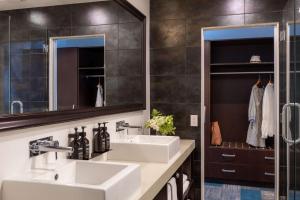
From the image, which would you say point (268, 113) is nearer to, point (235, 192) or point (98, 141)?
point (235, 192)

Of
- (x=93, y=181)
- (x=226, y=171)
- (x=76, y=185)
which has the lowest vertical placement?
(x=226, y=171)

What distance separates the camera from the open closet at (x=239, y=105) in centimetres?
424

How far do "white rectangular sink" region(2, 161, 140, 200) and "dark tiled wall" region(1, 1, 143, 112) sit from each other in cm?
36

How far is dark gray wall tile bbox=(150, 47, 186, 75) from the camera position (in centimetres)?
310

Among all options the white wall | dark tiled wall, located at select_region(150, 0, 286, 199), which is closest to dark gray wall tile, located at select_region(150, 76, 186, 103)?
dark tiled wall, located at select_region(150, 0, 286, 199)

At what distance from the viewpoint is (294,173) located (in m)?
2.64

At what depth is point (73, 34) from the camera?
1.86m

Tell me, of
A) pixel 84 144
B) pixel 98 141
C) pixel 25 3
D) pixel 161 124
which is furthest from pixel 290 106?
pixel 25 3

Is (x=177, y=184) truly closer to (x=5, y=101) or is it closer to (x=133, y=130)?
(x=133, y=130)

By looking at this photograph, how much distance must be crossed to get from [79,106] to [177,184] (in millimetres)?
1105

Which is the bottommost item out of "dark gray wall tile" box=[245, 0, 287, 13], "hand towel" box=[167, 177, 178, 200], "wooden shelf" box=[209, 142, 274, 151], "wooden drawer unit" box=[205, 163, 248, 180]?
"wooden drawer unit" box=[205, 163, 248, 180]

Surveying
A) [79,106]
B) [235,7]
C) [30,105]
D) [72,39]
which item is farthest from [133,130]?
[235,7]

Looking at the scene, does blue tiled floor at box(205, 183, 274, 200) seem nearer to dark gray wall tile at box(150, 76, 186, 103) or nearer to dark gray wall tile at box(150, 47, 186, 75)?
dark gray wall tile at box(150, 76, 186, 103)

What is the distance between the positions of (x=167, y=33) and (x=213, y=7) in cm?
55
